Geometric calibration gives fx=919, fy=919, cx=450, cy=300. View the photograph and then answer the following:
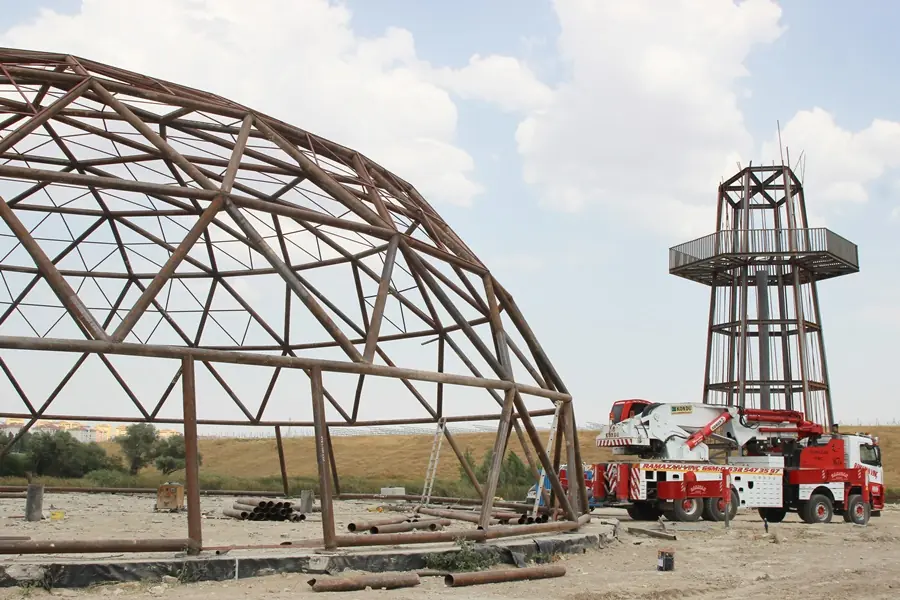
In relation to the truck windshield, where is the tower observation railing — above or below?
above

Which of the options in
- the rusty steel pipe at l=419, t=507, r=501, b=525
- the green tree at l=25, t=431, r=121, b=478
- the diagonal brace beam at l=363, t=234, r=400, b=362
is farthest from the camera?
the green tree at l=25, t=431, r=121, b=478

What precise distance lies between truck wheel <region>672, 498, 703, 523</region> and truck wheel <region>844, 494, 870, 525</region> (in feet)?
17.9

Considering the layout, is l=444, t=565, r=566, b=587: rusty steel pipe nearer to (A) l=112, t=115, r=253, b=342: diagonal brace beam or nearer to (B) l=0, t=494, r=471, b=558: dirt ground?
(B) l=0, t=494, r=471, b=558: dirt ground

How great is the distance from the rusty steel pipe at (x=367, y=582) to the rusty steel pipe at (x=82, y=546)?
2082mm

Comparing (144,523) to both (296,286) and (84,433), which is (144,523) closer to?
(296,286)

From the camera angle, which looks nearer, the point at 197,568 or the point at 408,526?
the point at 197,568

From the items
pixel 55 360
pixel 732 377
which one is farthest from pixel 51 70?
pixel 732 377

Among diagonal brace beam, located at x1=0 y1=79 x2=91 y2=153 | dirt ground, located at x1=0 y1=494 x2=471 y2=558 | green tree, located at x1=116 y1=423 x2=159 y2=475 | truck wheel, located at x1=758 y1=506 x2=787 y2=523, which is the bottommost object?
truck wheel, located at x1=758 y1=506 x2=787 y2=523

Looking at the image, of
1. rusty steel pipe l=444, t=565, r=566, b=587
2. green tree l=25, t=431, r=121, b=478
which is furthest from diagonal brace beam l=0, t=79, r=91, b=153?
green tree l=25, t=431, r=121, b=478

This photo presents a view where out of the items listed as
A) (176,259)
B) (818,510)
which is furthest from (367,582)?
→ (818,510)

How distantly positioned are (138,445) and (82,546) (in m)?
51.8

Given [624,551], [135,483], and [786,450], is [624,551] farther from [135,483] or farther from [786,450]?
[135,483]

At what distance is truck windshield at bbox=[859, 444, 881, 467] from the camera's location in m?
30.0

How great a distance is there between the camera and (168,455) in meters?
60.2
